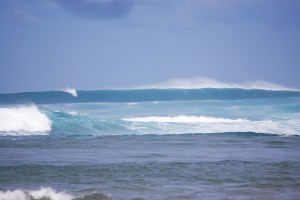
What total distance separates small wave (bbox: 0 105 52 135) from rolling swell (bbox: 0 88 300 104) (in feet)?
37.3

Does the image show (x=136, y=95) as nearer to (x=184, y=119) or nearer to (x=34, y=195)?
(x=184, y=119)

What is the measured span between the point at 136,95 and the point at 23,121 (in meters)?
16.2

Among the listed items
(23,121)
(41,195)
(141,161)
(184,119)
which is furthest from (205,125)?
(41,195)

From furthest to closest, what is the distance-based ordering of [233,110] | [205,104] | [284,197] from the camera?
[205,104] → [233,110] → [284,197]

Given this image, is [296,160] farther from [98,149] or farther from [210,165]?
[98,149]

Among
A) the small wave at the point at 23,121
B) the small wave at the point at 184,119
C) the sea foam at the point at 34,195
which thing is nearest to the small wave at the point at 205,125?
the small wave at the point at 184,119

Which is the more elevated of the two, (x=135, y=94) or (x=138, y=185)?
(x=135, y=94)

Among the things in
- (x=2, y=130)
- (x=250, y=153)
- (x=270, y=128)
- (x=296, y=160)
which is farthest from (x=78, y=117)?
(x=296, y=160)

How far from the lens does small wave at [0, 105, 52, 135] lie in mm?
22500

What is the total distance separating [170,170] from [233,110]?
1025 inches

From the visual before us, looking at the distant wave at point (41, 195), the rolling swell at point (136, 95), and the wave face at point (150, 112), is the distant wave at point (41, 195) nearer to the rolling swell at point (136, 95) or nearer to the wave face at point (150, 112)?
the wave face at point (150, 112)

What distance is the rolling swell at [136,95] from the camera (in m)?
37.1

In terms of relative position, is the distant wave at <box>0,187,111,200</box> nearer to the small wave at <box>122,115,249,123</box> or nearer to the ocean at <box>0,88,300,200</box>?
the ocean at <box>0,88,300,200</box>

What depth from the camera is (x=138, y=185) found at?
7.88m
